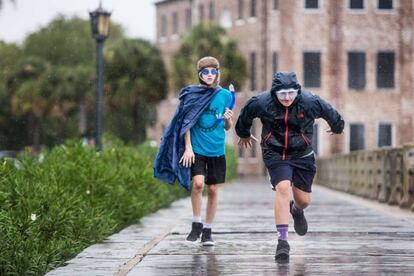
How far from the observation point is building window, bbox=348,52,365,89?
55.2 meters

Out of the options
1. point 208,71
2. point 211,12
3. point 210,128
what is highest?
point 211,12

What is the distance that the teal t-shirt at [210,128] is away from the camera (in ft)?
36.0

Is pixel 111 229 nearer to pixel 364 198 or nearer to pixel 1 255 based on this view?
pixel 1 255

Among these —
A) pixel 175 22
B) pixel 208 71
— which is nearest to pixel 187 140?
pixel 208 71

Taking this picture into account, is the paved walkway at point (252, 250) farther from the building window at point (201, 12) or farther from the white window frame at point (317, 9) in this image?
the building window at point (201, 12)

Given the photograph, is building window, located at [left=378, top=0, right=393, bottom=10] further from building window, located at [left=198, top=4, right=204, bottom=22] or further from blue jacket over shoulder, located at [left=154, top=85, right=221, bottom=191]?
blue jacket over shoulder, located at [left=154, top=85, right=221, bottom=191]

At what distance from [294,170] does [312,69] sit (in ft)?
147

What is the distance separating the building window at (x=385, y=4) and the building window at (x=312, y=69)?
3.90 meters

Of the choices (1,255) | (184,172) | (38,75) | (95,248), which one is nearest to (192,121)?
(184,172)

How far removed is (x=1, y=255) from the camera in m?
8.55

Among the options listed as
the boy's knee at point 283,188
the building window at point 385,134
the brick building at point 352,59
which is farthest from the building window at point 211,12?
the boy's knee at point 283,188

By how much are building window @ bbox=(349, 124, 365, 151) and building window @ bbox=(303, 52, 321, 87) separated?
8.83ft

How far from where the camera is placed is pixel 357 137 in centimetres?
5478

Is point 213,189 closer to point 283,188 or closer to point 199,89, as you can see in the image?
point 199,89
